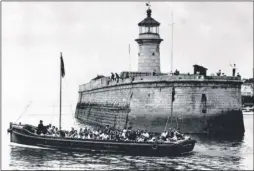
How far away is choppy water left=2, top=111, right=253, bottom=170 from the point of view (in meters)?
26.7

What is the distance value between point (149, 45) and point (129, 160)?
22092 millimetres

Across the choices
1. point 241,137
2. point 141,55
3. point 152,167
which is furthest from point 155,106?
point 152,167

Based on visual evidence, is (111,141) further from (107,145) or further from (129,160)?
(129,160)

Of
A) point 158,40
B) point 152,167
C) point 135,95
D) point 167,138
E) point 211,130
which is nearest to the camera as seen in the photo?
point 152,167

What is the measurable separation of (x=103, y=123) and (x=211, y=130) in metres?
14.2

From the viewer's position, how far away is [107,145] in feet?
102

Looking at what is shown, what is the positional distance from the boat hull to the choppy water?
47 cm

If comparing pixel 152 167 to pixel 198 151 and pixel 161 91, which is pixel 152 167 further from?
pixel 161 91

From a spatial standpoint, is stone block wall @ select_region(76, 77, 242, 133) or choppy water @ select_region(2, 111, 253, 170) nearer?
choppy water @ select_region(2, 111, 253, 170)

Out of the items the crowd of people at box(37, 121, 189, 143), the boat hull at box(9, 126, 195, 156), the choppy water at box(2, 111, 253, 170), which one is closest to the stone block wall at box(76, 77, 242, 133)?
the choppy water at box(2, 111, 253, 170)

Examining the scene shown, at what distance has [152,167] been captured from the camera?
2653cm

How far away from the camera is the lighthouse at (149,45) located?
48781mm

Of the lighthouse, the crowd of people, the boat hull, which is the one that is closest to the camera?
the boat hull

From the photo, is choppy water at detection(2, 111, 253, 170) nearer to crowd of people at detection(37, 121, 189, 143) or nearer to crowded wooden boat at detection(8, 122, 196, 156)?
crowded wooden boat at detection(8, 122, 196, 156)
